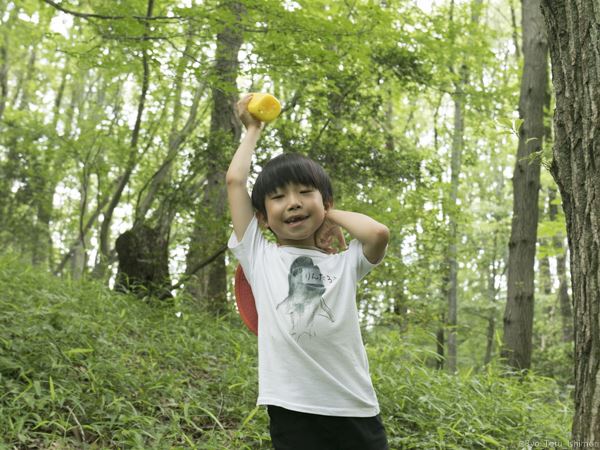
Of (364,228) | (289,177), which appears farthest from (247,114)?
(364,228)

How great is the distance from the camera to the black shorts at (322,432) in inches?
75.7

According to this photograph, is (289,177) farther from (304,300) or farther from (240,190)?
(304,300)

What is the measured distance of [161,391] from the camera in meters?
3.91

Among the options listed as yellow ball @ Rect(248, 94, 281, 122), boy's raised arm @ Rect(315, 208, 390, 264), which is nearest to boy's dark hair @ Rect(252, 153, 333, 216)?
boy's raised arm @ Rect(315, 208, 390, 264)

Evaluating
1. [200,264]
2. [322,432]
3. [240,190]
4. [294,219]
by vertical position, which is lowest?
[322,432]

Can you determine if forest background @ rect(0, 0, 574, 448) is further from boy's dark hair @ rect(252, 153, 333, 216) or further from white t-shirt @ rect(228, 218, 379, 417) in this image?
white t-shirt @ rect(228, 218, 379, 417)

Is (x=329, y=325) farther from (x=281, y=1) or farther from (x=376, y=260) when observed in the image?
(x=281, y=1)

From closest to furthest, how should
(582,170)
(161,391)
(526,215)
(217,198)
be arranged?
(582,170) → (161,391) → (526,215) → (217,198)

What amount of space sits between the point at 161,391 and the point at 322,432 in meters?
2.23

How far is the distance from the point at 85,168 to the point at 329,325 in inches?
267

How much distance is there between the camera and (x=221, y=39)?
5.78 metres

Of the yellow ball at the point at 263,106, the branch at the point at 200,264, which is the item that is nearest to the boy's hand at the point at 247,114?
the yellow ball at the point at 263,106

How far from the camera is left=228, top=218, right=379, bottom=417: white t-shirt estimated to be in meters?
1.91

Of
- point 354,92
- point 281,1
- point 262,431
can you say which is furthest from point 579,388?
point 354,92
